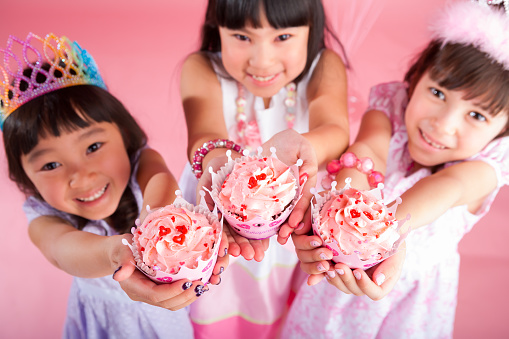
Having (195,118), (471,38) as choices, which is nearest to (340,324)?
(195,118)

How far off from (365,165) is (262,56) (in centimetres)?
65

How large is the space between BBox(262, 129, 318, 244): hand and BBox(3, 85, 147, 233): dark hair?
2.39 feet

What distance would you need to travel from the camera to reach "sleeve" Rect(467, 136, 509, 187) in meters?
1.89

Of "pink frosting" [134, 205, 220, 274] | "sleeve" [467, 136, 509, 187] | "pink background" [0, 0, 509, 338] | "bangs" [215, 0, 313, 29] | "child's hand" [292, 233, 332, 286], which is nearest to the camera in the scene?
"pink frosting" [134, 205, 220, 274]

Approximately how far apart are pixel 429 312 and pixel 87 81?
1.92 m

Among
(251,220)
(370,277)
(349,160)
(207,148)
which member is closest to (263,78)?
(207,148)

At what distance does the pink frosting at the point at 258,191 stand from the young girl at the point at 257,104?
124 millimetres

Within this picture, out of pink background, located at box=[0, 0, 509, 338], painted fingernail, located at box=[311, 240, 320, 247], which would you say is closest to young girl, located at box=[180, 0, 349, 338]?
painted fingernail, located at box=[311, 240, 320, 247]

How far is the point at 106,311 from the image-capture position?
2.01m

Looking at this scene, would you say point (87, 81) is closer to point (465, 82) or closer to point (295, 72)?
point (295, 72)

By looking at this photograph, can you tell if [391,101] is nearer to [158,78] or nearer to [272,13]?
[272,13]

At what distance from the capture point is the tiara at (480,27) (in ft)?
5.64

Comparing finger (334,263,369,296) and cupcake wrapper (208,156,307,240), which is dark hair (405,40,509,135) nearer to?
cupcake wrapper (208,156,307,240)

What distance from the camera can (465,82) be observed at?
5.76 ft
